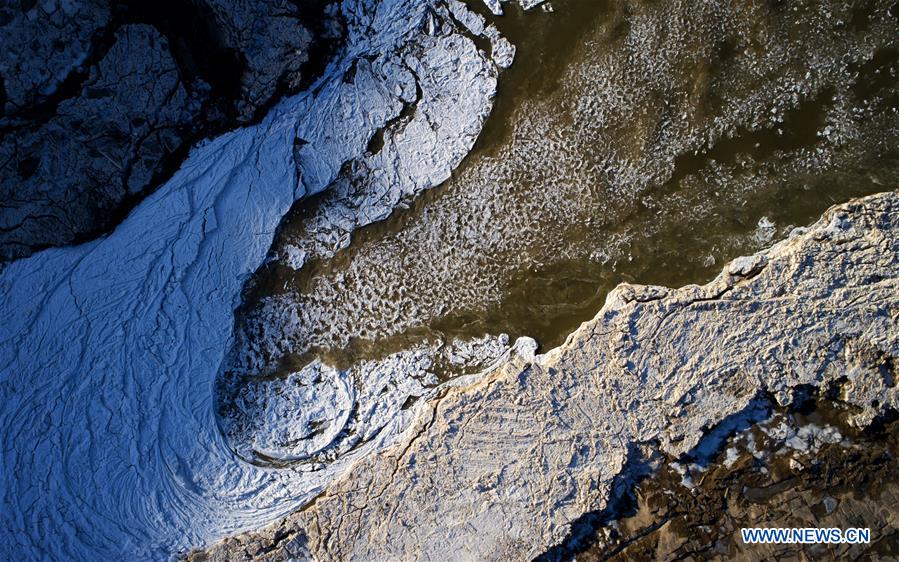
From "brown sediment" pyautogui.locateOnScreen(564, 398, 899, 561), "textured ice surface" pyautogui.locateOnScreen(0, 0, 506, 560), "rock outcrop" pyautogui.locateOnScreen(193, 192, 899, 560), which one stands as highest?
"textured ice surface" pyautogui.locateOnScreen(0, 0, 506, 560)

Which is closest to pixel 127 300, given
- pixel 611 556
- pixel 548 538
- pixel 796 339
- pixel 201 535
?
pixel 201 535

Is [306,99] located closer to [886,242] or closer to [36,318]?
[36,318]

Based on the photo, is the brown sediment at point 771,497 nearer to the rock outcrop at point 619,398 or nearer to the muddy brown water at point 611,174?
the rock outcrop at point 619,398

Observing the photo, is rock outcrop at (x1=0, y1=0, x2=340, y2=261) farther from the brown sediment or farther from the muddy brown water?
the brown sediment

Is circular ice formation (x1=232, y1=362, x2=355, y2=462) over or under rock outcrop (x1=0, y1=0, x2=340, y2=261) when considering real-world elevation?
under

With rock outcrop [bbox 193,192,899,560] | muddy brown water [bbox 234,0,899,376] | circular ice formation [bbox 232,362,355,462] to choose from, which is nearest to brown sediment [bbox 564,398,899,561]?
rock outcrop [bbox 193,192,899,560]

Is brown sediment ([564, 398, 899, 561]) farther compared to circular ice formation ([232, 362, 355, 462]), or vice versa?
circular ice formation ([232, 362, 355, 462])
